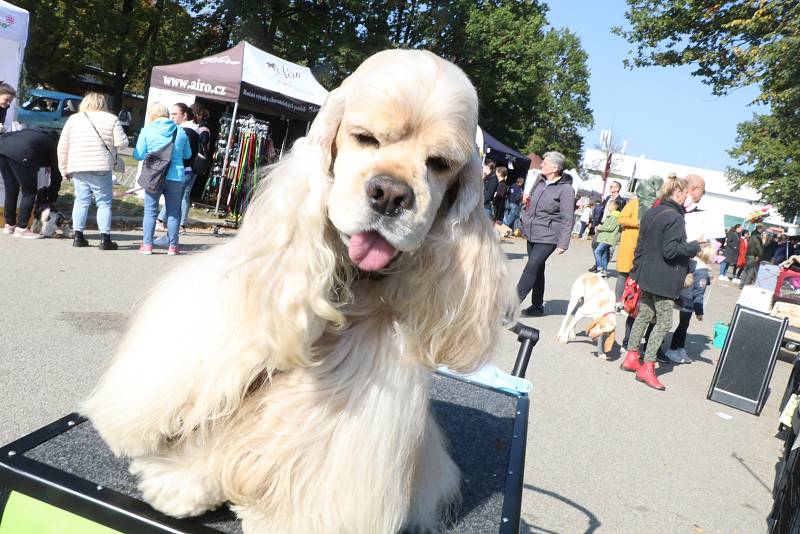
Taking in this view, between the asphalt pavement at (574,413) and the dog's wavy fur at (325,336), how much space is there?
0.79ft

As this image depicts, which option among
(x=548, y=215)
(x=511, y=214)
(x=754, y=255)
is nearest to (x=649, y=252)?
(x=548, y=215)

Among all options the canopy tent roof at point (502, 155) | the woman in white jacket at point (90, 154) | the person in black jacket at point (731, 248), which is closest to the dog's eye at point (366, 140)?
the woman in white jacket at point (90, 154)

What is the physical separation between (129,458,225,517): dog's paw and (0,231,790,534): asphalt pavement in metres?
0.45

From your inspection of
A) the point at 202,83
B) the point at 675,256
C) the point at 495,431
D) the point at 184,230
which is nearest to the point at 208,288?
the point at 495,431

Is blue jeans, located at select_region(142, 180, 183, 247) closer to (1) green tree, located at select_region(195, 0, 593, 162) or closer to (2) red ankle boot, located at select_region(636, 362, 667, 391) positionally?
(2) red ankle boot, located at select_region(636, 362, 667, 391)

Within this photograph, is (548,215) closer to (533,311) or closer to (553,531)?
(533,311)

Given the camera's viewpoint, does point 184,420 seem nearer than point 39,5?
Yes

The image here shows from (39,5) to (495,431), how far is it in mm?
29482

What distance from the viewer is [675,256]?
5.93 meters

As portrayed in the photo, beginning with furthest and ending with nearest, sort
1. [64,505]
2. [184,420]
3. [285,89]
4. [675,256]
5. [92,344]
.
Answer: [285,89] → [675,256] → [92,344] → [184,420] → [64,505]

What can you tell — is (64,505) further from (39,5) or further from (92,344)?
(39,5)

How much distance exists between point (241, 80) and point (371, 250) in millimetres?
10725

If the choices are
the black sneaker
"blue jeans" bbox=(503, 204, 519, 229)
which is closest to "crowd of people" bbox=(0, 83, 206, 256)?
the black sneaker

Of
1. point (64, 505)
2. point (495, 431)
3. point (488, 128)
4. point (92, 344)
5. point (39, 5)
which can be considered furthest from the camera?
point (488, 128)
